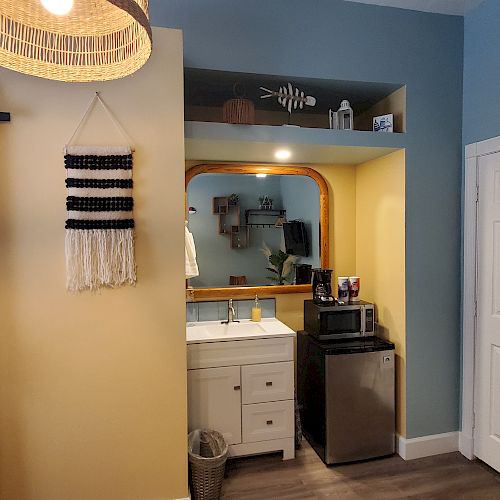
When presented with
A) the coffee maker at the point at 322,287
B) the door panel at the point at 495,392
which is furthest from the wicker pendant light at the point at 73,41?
the door panel at the point at 495,392

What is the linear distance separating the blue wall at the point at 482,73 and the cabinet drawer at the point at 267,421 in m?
2.20

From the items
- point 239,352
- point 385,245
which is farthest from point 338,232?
point 239,352

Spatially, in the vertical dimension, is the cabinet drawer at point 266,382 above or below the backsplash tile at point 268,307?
below

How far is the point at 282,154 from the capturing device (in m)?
2.80

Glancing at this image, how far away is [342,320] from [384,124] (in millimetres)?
1375

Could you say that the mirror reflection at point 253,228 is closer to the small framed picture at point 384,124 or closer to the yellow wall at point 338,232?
the yellow wall at point 338,232

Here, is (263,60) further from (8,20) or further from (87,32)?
(8,20)

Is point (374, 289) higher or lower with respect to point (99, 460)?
higher

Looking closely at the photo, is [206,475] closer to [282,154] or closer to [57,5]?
[282,154]

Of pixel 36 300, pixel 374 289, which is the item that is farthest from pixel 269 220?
pixel 36 300

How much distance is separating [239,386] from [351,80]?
2.12m

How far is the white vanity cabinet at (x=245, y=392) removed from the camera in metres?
2.53

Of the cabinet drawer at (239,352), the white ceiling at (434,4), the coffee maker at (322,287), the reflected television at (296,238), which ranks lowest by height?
the cabinet drawer at (239,352)

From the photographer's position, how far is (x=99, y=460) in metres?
1.99
